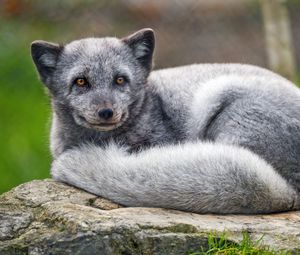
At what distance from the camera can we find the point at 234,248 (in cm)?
397

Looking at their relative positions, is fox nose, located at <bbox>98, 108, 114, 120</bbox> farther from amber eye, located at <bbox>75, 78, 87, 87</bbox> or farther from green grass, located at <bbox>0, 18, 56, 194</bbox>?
green grass, located at <bbox>0, 18, 56, 194</bbox>

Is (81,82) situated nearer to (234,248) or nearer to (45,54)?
(45,54)

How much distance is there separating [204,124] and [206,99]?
0.17 metres

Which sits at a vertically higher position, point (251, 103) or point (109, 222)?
point (251, 103)

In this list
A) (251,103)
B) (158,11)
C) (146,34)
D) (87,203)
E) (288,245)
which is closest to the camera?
(288,245)

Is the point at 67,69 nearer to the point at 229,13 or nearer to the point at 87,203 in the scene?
the point at 87,203

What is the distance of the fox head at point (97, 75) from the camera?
191 inches

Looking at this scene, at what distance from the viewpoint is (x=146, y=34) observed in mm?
5254

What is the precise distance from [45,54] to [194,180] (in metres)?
1.47

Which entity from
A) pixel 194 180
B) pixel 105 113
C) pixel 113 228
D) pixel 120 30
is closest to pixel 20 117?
pixel 120 30

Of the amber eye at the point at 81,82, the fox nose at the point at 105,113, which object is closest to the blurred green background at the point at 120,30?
the amber eye at the point at 81,82

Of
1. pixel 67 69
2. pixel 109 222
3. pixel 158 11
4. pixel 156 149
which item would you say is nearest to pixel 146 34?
pixel 67 69

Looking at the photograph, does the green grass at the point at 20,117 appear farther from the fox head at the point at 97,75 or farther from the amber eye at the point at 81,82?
the amber eye at the point at 81,82

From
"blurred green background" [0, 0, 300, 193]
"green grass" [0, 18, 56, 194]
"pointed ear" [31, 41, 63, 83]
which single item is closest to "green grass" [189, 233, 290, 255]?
"pointed ear" [31, 41, 63, 83]
